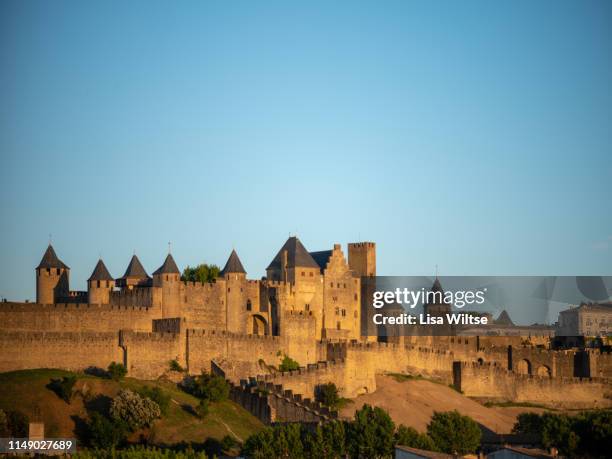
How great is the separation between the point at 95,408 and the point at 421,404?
23.8 metres

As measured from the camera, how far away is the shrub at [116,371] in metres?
81.1

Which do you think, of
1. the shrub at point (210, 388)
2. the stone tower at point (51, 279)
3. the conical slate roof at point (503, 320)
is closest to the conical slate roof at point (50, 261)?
the stone tower at point (51, 279)

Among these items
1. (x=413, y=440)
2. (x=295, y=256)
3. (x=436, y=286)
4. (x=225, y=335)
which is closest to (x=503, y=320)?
(x=436, y=286)

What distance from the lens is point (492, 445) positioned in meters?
85.4

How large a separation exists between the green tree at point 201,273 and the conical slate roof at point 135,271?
5943mm

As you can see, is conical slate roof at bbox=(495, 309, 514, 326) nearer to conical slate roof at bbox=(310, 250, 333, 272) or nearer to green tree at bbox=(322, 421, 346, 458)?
conical slate roof at bbox=(310, 250, 333, 272)

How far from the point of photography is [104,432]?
2940 inches

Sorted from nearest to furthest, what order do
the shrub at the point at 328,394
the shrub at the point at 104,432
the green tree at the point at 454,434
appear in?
the shrub at the point at 104,432 < the green tree at the point at 454,434 < the shrub at the point at 328,394

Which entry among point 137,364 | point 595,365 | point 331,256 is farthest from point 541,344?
point 137,364

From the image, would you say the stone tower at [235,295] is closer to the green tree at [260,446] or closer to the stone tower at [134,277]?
the stone tower at [134,277]

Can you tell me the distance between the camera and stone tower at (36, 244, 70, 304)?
8919 centimetres

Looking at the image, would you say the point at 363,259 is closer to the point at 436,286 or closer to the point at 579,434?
the point at 436,286

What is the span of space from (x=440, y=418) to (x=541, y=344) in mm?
34971

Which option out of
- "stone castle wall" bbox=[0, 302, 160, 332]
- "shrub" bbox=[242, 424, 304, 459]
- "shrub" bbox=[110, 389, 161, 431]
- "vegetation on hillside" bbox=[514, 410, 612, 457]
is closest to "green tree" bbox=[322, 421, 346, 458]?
"shrub" bbox=[242, 424, 304, 459]
